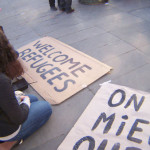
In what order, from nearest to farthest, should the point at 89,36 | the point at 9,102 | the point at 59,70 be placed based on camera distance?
the point at 9,102
the point at 59,70
the point at 89,36

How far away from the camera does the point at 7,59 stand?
1.53 m

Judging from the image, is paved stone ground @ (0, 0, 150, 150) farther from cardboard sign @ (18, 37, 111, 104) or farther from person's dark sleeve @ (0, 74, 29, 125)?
person's dark sleeve @ (0, 74, 29, 125)

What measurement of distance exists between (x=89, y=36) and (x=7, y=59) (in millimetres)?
2422

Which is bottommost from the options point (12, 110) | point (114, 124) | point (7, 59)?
point (114, 124)

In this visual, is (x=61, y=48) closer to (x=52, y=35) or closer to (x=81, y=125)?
(x=52, y=35)

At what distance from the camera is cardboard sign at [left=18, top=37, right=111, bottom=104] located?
246cm

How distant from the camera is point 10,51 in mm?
1528

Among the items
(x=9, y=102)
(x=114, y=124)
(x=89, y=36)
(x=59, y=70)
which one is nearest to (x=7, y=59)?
(x=9, y=102)

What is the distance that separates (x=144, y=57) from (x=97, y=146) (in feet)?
5.40

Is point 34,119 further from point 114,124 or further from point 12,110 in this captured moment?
point 114,124

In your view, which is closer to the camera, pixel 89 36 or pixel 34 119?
pixel 34 119

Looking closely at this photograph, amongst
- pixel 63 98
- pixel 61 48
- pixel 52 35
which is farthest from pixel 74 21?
pixel 63 98

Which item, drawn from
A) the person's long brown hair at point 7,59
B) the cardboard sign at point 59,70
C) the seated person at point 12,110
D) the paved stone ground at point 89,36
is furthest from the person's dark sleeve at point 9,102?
the cardboard sign at point 59,70

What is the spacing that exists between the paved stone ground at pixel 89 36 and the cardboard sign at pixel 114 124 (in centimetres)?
14
